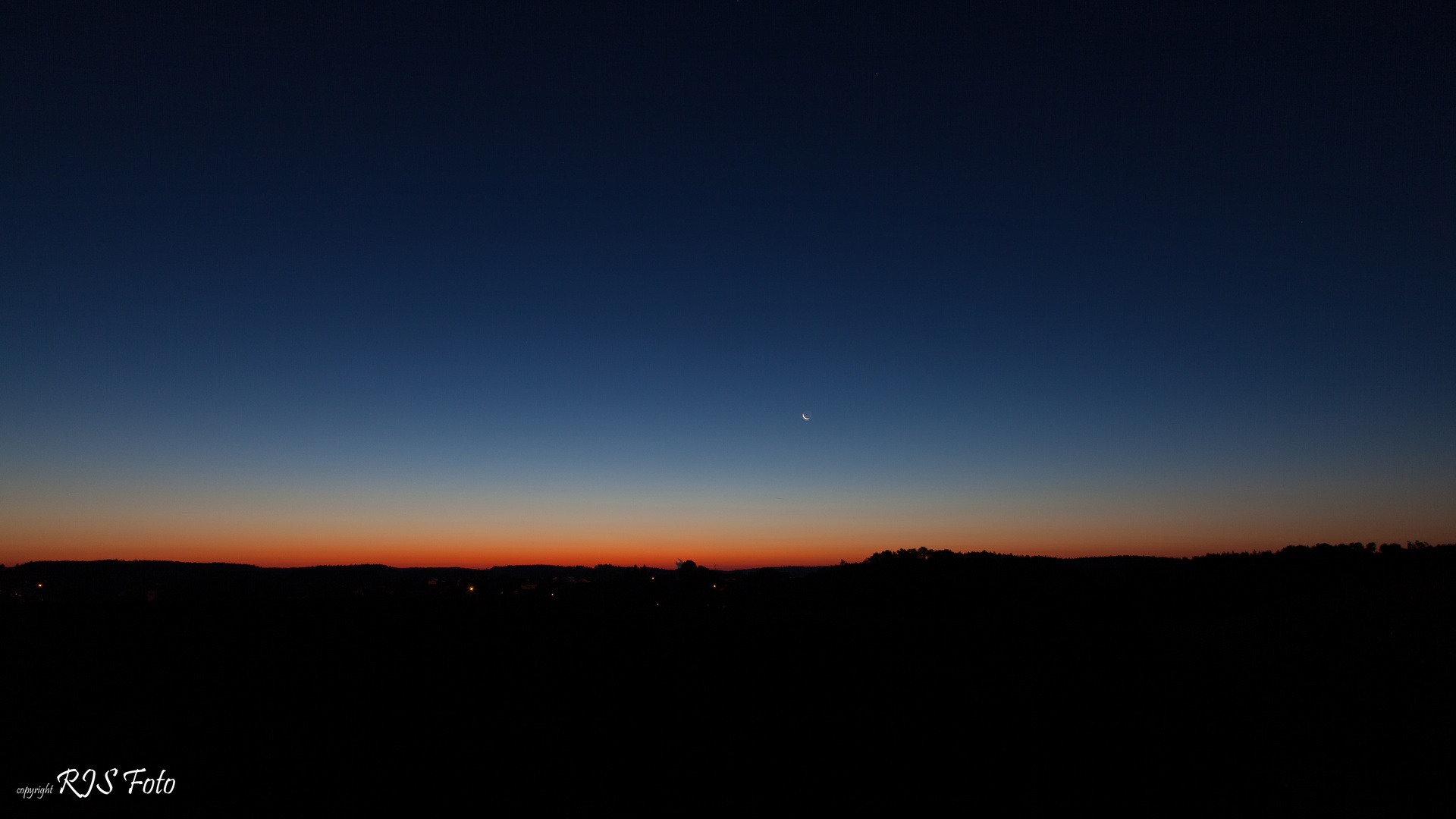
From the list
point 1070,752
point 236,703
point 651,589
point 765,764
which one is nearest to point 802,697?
point 765,764

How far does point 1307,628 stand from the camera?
2252 centimetres

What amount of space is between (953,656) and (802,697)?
10.5 m

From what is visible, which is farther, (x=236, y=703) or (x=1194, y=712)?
(x=236, y=703)

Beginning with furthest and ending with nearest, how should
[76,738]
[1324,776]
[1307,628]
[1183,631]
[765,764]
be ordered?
[1183,631], [1307,628], [76,738], [765,764], [1324,776]

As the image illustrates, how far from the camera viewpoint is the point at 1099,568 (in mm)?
60969

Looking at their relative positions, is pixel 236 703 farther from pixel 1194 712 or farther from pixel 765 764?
pixel 1194 712

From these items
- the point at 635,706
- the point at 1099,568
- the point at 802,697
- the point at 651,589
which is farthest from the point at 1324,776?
the point at 651,589

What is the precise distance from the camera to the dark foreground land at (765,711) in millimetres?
10469

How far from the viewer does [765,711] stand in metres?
15.9

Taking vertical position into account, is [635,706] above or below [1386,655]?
below

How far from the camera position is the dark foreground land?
34.3 ft

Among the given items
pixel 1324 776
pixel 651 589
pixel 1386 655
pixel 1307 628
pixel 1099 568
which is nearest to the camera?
pixel 1324 776

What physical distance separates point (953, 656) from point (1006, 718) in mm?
10753

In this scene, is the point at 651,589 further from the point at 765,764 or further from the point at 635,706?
the point at 765,764
